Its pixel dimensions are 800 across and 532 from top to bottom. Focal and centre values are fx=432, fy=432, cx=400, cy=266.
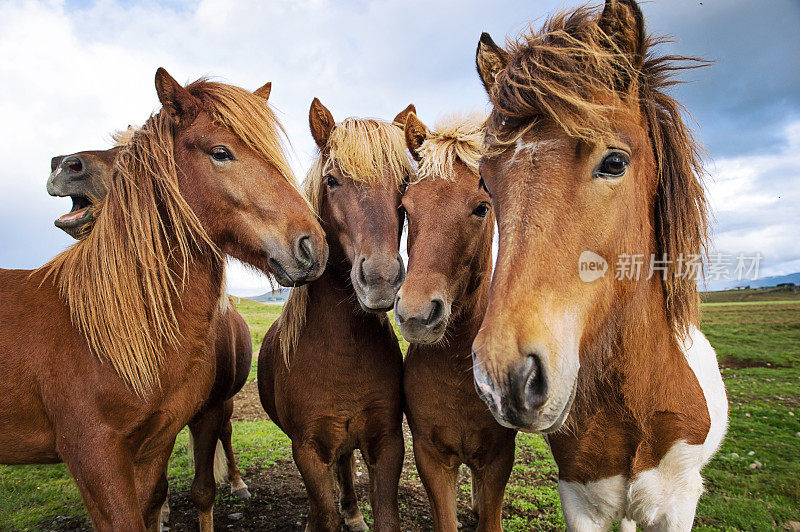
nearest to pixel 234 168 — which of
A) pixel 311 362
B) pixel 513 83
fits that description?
pixel 311 362

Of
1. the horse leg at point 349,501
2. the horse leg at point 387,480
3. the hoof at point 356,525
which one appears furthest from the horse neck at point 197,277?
the hoof at point 356,525

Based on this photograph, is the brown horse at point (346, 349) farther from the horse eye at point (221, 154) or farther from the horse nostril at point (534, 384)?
the horse nostril at point (534, 384)

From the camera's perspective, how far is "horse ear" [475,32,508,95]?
2.38 meters

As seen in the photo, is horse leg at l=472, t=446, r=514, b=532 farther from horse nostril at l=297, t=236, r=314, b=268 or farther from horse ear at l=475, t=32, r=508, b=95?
horse ear at l=475, t=32, r=508, b=95

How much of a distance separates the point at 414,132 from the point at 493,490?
8.94ft

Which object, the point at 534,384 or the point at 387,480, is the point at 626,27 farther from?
the point at 387,480

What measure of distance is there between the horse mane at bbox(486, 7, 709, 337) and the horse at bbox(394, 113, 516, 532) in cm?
84

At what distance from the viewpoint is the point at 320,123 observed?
3.51 meters

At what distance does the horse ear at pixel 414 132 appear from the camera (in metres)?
3.46

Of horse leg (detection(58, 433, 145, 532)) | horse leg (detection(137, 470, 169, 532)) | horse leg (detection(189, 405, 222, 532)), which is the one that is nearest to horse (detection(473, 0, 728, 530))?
horse leg (detection(58, 433, 145, 532))

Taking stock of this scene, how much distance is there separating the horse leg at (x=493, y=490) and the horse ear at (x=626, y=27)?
2521 millimetres

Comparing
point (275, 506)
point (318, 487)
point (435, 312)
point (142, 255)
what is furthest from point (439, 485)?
point (275, 506)

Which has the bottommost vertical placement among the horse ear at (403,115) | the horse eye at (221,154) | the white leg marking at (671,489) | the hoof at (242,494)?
the hoof at (242,494)

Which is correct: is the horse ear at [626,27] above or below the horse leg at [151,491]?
above
